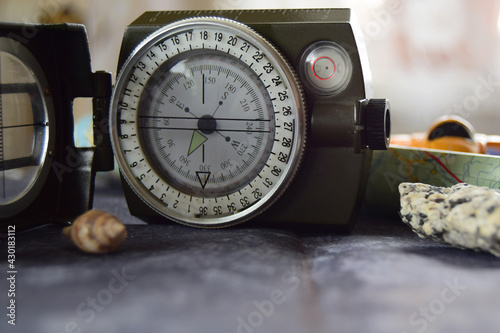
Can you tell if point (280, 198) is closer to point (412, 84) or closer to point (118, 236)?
point (118, 236)

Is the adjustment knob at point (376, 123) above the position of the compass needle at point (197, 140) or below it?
above

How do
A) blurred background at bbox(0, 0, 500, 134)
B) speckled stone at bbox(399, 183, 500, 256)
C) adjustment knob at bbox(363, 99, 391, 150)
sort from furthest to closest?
blurred background at bbox(0, 0, 500, 134)
adjustment knob at bbox(363, 99, 391, 150)
speckled stone at bbox(399, 183, 500, 256)

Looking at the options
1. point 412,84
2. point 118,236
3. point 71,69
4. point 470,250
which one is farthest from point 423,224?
point 412,84

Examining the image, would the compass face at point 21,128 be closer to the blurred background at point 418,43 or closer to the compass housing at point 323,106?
the compass housing at point 323,106

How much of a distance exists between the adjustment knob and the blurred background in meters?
0.82

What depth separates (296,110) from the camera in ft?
2.29

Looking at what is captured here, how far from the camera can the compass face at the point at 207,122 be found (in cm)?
71

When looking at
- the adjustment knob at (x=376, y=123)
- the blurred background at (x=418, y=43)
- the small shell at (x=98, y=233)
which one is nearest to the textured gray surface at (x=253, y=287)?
the small shell at (x=98, y=233)

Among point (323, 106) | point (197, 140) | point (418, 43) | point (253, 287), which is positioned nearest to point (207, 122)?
point (197, 140)

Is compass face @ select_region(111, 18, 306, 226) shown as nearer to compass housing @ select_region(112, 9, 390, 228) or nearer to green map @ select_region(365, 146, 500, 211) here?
compass housing @ select_region(112, 9, 390, 228)

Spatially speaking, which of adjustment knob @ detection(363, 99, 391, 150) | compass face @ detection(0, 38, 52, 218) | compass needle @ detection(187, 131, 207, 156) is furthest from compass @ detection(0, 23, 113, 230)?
adjustment knob @ detection(363, 99, 391, 150)

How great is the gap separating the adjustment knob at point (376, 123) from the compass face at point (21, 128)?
0.43 m

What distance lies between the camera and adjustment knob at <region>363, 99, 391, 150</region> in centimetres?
68

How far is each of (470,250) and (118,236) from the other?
40 cm
